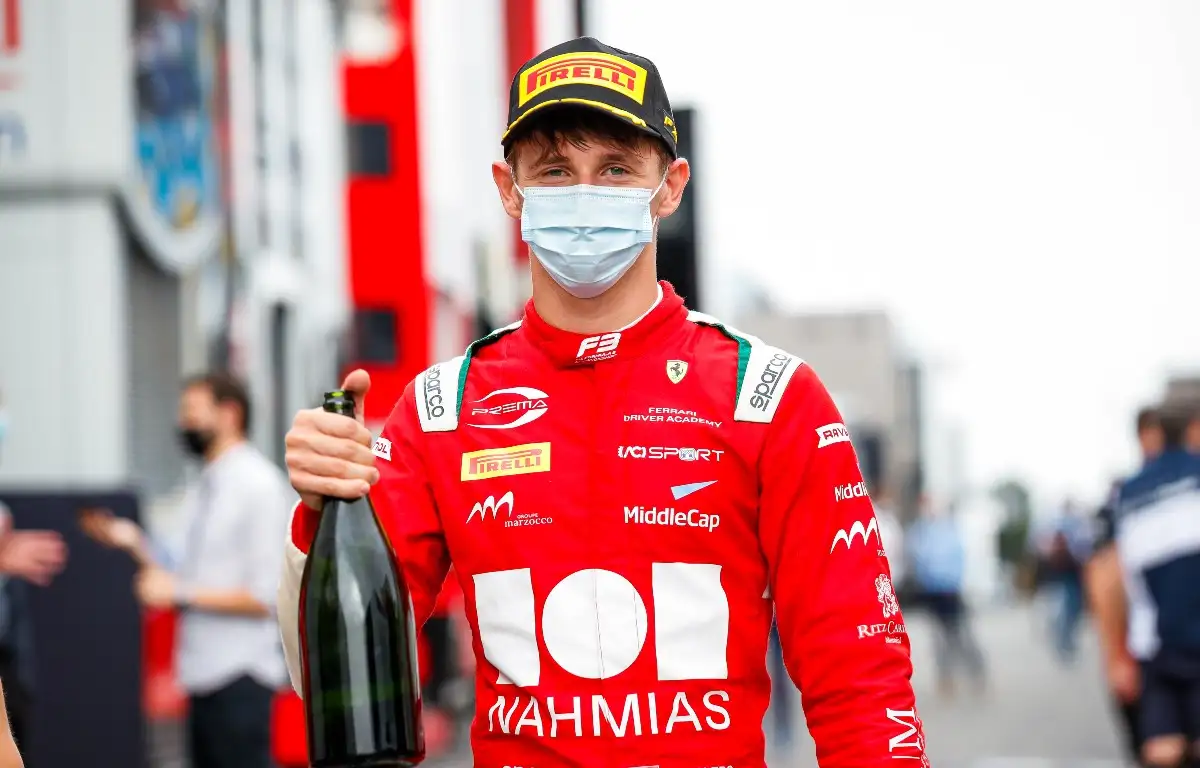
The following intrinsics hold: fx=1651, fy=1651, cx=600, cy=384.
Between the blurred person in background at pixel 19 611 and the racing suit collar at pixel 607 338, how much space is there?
4353mm

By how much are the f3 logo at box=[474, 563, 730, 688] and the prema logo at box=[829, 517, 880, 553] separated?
0.60 ft

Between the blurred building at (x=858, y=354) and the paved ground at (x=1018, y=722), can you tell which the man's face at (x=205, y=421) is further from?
the blurred building at (x=858, y=354)

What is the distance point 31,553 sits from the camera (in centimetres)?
675

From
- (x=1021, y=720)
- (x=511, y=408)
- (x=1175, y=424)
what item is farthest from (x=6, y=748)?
(x=1021, y=720)

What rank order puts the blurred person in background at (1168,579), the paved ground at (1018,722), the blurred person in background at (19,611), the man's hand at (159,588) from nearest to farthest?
→ the blurred person in background at (1168,579) < the man's hand at (159,588) < the blurred person in background at (19,611) < the paved ground at (1018,722)

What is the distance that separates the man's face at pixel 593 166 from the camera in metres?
2.55

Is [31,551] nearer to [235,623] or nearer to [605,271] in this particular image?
[235,623]

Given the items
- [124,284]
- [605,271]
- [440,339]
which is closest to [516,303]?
[440,339]

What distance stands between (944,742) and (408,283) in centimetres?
670

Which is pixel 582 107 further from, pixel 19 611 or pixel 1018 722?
pixel 1018 722

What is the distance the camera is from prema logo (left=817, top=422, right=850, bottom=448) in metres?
2.48

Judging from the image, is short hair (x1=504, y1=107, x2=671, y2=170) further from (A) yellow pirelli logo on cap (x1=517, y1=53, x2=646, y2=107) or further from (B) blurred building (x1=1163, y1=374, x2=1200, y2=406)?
(B) blurred building (x1=1163, y1=374, x2=1200, y2=406)

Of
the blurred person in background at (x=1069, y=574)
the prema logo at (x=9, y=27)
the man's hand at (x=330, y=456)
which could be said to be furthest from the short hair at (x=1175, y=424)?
the blurred person in background at (x=1069, y=574)

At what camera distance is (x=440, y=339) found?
21.2 m
